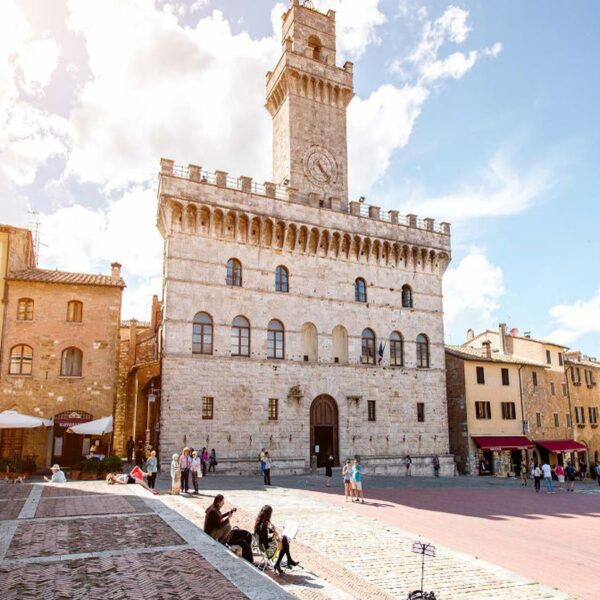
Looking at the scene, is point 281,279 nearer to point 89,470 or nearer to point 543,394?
point 89,470

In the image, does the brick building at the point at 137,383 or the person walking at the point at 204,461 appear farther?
the brick building at the point at 137,383

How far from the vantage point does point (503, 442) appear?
127 ft

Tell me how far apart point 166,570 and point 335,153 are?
32.4 meters

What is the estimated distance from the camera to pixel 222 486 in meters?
22.5

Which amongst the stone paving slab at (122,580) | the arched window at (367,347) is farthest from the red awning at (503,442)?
the stone paving slab at (122,580)

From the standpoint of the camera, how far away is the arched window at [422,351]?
3619cm

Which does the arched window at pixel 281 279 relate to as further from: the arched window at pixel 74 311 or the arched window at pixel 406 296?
the arched window at pixel 74 311

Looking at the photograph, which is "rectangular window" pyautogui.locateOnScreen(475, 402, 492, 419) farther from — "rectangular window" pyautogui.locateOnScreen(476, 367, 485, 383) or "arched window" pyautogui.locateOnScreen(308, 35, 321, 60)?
"arched window" pyautogui.locateOnScreen(308, 35, 321, 60)

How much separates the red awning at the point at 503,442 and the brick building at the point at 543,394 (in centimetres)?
109

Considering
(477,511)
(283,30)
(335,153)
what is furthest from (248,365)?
(283,30)

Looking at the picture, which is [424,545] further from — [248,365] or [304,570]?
[248,365]

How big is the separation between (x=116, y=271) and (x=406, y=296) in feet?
63.0

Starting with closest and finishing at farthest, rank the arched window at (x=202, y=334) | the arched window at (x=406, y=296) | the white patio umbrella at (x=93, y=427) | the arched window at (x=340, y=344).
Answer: the white patio umbrella at (x=93, y=427) < the arched window at (x=202, y=334) < the arched window at (x=340, y=344) < the arched window at (x=406, y=296)

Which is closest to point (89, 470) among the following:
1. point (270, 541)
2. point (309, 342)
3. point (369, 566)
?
point (309, 342)
